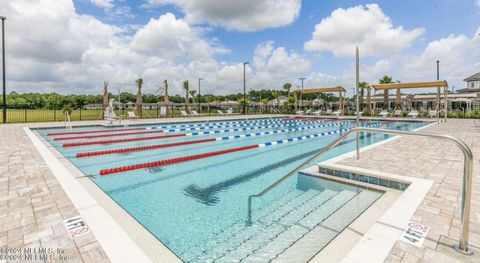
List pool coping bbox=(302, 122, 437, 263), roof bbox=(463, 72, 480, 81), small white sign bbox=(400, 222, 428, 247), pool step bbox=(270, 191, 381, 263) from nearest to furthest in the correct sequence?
pool coping bbox=(302, 122, 437, 263) < small white sign bbox=(400, 222, 428, 247) < pool step bbox=(270, 191, 381, 263) < roof bbox=(463, 72, 480, 81)

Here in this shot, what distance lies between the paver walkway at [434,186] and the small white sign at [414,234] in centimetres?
5

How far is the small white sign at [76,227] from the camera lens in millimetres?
2611

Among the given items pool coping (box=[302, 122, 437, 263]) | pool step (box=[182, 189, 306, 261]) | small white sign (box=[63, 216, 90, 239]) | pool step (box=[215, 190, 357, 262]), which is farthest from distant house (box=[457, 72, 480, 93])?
small white sign (box=[63, 216, 90, 239])

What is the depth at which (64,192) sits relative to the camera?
3.81 meters

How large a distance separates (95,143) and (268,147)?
6642mm

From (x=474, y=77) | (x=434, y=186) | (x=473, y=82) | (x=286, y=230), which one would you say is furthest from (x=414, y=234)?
(x=473, y=82)

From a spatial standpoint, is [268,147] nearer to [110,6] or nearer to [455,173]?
[455,173]

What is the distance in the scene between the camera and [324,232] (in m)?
3.06

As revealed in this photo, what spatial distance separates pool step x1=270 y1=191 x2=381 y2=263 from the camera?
2590 millimetres

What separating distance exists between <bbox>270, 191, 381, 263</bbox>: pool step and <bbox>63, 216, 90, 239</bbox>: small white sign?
6.36 ft

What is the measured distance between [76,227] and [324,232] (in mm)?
2828

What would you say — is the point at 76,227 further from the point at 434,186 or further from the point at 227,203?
the point at 434,186

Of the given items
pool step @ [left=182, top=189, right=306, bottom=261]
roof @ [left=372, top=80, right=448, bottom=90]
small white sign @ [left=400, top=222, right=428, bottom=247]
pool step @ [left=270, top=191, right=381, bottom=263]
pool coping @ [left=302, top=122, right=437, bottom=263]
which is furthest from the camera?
roof @ [left=372, top=80, right=448, bottom=90]

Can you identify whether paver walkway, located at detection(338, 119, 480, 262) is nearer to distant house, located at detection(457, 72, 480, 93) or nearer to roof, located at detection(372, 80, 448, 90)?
roof, located at detection(372, 80, 448, 90)
